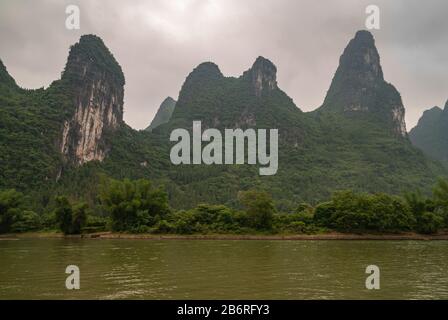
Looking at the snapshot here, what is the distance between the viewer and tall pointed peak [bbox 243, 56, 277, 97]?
522ft

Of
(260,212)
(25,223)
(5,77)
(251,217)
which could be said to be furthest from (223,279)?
(5,77)

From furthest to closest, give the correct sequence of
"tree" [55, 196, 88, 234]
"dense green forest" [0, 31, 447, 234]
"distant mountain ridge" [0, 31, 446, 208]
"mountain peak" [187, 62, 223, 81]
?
"mountain peak" [187, 62, 223, 81] → "distant mountain ridge" [0, 31, 446, 208] → "tree" [55, 196, 88, 234] → "dense green forest" [0, 31, 447, 234]

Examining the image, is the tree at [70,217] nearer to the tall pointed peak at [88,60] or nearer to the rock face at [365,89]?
the tall pointed peak at [88,60]

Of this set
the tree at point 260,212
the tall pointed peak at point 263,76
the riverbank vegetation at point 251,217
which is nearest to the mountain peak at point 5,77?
the riverbank vegetation at point 251,217

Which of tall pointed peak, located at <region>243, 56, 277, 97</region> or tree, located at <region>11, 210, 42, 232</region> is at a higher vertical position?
tall pointed peak, located at <region>243, 56, 277, 97</region>

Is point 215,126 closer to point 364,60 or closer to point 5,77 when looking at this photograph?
point 5,77

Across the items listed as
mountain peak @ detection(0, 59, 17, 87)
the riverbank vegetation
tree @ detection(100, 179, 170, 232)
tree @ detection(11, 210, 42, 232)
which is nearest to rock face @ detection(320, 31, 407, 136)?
the riverbank vegetation

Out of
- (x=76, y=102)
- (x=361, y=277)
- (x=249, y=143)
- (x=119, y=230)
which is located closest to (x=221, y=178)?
(x=249, y=143)

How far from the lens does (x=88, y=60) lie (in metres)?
112

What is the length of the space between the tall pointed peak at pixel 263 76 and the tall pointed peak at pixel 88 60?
60365 millimetres

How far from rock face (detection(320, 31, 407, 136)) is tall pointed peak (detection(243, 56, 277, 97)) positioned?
38.9 metres

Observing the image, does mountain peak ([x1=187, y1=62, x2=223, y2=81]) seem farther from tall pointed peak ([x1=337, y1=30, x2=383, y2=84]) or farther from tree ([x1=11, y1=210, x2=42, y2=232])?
tree ([x1=11, y1=210, x2=42, y2=232])

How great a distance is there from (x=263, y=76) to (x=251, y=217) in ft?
390

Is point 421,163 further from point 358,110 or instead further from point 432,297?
point 432,297
